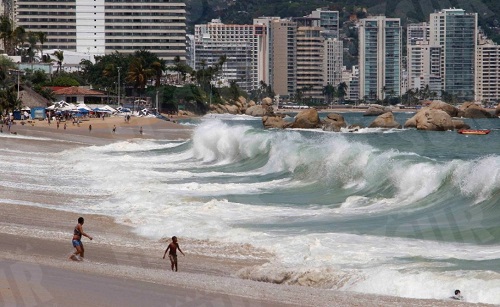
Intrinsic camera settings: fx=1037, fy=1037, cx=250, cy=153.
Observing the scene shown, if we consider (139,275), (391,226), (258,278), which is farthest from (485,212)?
(139,275)

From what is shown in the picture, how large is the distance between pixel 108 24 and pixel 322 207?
521ft

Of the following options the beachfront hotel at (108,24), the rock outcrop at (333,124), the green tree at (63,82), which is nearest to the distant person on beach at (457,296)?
the rock outcrop at (333,124)

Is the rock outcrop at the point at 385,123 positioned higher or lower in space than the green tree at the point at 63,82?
lower

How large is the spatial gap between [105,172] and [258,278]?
76.0ft

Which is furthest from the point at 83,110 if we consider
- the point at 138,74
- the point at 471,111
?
the point at 471,111

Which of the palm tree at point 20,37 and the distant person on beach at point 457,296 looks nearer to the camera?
the distant person on beach at point 457,296

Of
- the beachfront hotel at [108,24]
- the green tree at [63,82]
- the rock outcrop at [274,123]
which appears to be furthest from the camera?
the beachfront hotel at [108,24]

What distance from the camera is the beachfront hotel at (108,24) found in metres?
178

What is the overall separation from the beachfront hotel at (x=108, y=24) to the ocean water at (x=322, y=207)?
12998 cm

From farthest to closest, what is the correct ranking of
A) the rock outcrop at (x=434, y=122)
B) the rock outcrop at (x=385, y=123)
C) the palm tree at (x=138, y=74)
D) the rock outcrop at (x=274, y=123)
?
the palm tree at (x=138, y=74) → the rock outcrop at (x=385, y=123) → the rock outcrop at (x=274, y=123) → the rock outcrop at (x=434, y=122)

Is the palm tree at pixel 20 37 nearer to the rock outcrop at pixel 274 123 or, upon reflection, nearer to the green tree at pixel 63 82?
the green tree at pixel 63 82

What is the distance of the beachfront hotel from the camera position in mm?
178500

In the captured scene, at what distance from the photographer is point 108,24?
599 ft

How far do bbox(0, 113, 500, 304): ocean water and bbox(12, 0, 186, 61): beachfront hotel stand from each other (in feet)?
426
